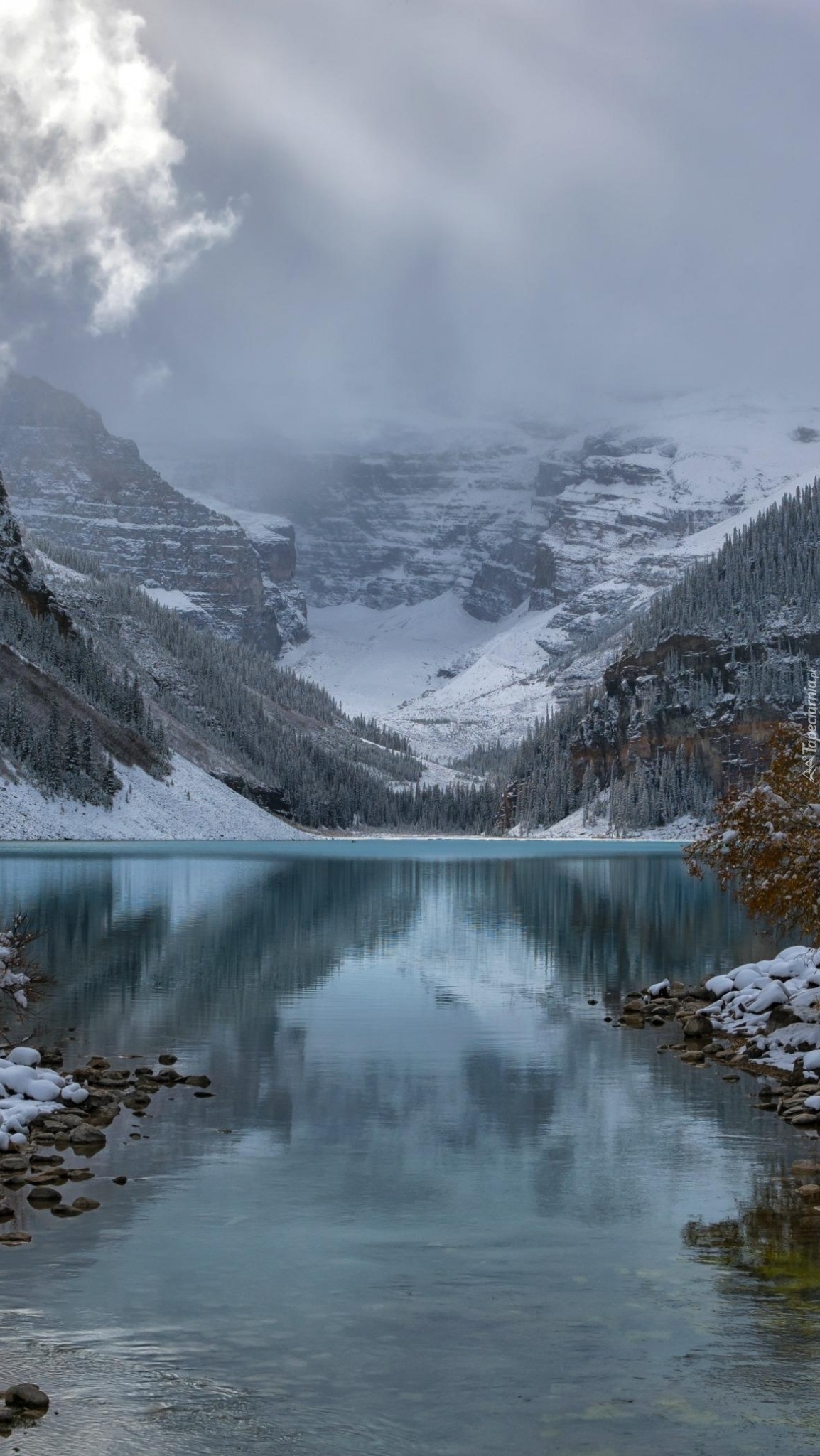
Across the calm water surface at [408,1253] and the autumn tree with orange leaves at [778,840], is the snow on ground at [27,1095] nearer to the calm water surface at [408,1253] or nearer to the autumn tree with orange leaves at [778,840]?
the calm water surface at [408,1253]

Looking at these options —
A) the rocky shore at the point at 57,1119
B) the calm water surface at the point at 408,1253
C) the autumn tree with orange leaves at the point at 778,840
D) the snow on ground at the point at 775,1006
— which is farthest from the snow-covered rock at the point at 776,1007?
the rocky shore at the point at 57,1119

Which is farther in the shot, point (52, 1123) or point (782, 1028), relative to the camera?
point (782, 1028)

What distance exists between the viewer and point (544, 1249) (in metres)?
20.6

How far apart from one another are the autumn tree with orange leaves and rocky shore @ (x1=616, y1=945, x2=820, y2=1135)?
255 cm

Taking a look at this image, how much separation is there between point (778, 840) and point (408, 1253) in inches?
887

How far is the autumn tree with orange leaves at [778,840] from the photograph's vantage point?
39.6 m

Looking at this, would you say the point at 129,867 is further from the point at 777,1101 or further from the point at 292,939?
the point at 777,1101

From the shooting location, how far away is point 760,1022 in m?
41.0

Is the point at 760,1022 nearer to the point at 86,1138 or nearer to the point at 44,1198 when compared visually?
the point at 86,1138

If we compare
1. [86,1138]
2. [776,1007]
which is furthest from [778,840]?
[86,1138]

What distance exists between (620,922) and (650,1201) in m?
61.2

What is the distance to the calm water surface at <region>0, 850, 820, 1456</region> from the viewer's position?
14945 millimetres

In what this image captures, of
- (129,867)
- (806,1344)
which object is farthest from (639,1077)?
(129,867)

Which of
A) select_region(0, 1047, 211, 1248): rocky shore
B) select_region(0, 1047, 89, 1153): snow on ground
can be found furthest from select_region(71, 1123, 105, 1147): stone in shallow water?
select_region(0, 1047, 89, 1153): snow on ground
